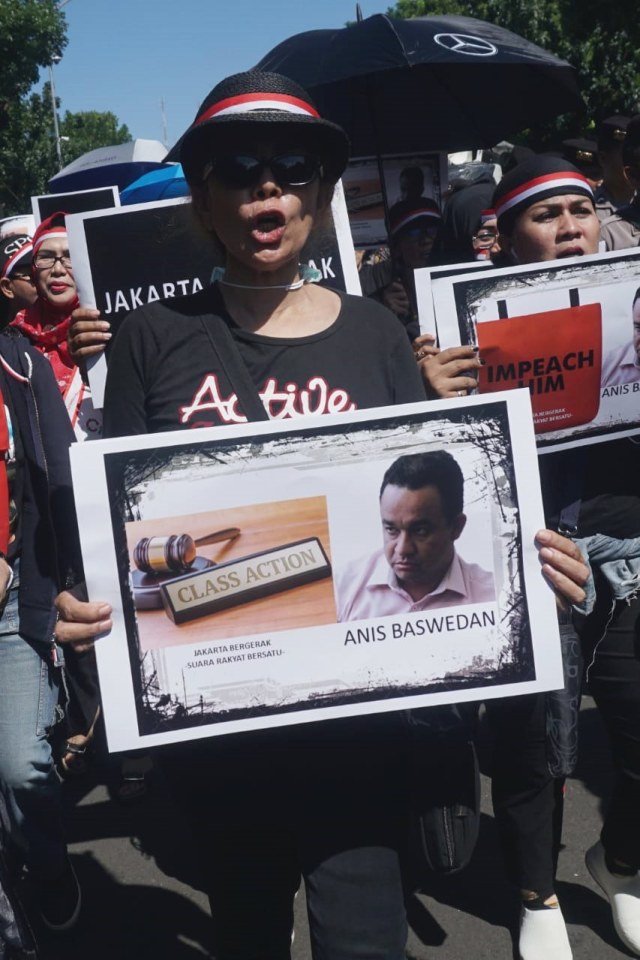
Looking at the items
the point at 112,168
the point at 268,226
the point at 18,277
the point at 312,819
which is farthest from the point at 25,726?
the point at 112,168

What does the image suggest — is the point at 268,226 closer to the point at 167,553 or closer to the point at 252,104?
the point at 252,104

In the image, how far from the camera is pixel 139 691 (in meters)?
1.80

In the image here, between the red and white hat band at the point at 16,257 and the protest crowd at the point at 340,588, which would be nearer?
the protest crowd at the point at 340,588

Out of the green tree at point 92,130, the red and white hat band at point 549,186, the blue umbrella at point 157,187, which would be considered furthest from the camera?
the green tree at point 92,130

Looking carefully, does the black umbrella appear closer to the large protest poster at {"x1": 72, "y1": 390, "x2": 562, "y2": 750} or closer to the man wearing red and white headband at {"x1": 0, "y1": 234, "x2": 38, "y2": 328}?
the man wearing red and white headband at {"x1": 0, "y1": 234, "x2": 38, "y2": 328}

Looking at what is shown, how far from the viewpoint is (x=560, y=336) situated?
8.50 ft

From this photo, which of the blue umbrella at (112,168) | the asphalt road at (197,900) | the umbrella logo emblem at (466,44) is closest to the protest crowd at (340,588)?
the asphalt road at (197,900)

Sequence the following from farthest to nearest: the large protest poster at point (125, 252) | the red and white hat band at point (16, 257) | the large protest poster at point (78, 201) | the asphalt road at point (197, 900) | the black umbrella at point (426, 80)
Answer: the black umbrella at point (426, 80) → the red and white hat band at point (16, 257) → the large protest poster at point (78, 201) → the large protest poster at point (125, 252) → the asphalt road at point (197, 900)

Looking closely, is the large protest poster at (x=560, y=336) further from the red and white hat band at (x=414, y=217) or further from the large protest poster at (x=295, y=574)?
the red and white hat band at (x=414, y=217)

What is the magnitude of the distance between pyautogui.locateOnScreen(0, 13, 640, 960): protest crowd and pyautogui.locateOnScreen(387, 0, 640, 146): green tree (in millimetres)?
13431

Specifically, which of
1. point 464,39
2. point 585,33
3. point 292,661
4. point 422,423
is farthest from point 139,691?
point 585,33

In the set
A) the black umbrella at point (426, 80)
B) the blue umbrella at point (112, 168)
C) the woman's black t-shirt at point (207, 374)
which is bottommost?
the woman's black t-shirt at point (207, 374)

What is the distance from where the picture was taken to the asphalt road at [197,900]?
3.03m

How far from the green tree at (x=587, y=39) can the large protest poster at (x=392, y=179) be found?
10079mm
